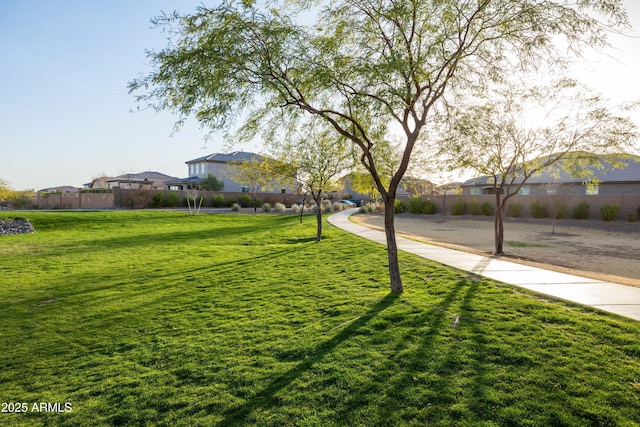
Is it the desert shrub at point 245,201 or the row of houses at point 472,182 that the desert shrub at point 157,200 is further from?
the desert shrub at point 245,201

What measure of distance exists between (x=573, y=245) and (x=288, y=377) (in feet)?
62.9

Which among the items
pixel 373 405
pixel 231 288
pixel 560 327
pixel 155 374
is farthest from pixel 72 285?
pixel 560 327

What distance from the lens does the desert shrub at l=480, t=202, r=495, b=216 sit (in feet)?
119

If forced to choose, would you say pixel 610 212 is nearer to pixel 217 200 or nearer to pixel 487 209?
pixel 487 209

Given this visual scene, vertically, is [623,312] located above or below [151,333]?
above

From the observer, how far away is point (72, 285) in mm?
10586

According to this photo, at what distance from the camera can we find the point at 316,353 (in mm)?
5484

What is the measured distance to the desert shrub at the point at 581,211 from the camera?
29891 millimetres

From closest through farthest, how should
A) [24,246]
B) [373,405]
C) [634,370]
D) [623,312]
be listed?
[373,405] < [634,370] < [623,312] < [24,246]

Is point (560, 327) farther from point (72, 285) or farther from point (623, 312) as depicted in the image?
point (72, 285)

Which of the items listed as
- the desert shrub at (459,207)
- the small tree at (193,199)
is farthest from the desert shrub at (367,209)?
the small tree at (193,199)

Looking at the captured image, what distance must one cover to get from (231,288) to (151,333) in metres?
3.10

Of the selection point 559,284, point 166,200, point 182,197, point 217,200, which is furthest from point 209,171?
point 559,284

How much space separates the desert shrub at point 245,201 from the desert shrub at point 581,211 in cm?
3320
